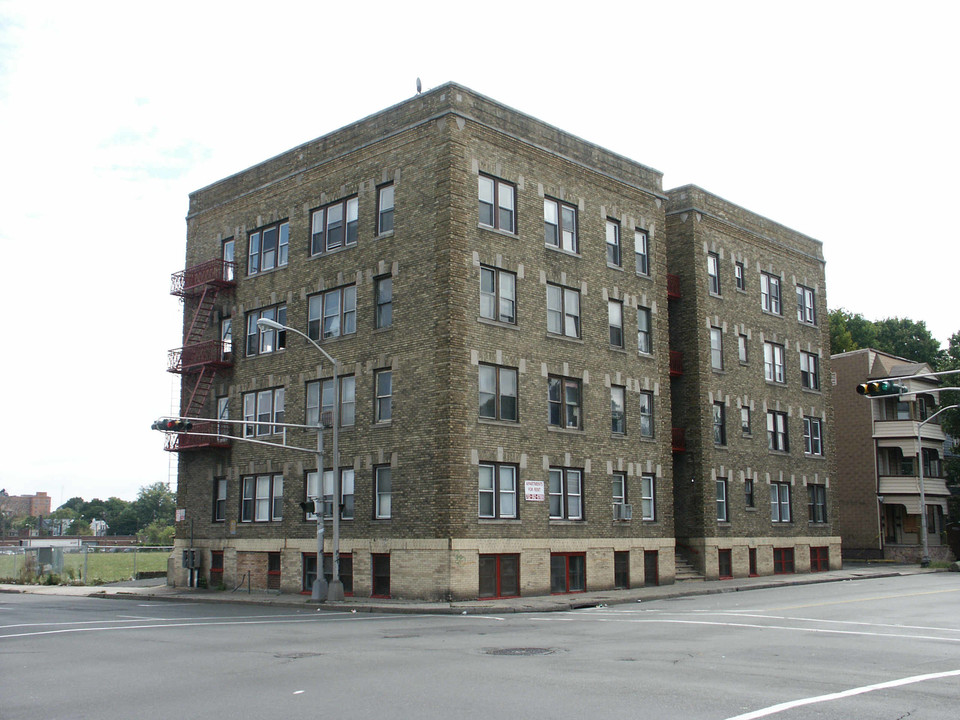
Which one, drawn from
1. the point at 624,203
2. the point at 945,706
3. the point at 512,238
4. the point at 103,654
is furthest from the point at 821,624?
the point at 624,203

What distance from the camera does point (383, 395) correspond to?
31.5 metres

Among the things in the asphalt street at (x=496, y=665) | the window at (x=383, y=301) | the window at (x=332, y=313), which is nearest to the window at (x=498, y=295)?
the window at (x=383, y=301)

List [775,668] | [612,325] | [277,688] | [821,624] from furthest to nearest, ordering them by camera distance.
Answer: [612,325] → [821,624] → [775,668] → [277,688]

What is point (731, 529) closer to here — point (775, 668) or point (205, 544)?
point (205, 544)

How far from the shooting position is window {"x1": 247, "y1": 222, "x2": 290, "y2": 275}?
3669 centimetres

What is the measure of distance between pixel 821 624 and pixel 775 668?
7.75m

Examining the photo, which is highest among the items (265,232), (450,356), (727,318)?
(265,232)

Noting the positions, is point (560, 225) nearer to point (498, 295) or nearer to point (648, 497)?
point (498, 295)

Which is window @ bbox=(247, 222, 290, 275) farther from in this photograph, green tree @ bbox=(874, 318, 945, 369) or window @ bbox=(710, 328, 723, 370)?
green tree @ bbox=(874, 318, 945, 369)

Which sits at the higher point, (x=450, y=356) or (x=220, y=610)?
(x=450, y=356)

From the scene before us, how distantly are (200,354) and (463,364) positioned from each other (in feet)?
47.1

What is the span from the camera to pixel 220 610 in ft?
91.7

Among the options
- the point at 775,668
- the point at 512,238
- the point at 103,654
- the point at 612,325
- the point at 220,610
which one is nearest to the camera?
the point at 775,668

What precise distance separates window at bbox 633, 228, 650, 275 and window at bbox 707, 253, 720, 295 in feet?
16.8
